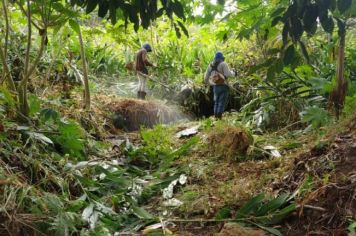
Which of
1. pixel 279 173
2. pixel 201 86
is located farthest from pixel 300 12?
pixel 201 86

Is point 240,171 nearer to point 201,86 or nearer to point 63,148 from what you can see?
point 63,148

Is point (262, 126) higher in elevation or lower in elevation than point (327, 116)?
lower

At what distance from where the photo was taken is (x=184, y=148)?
167 inches

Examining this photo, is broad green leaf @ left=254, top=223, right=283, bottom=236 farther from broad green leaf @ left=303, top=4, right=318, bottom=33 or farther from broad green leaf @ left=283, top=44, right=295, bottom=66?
broad green leaf @ left=303, top=4, right=318, bottom=33

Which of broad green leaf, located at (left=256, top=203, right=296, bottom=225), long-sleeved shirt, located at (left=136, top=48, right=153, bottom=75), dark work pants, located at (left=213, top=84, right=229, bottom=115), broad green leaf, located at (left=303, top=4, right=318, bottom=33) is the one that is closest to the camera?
broad green leaf, located at (left=303, top=4, right=318, bottom=33)

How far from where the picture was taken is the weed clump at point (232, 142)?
3.97m

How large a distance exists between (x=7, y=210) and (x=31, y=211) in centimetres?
13

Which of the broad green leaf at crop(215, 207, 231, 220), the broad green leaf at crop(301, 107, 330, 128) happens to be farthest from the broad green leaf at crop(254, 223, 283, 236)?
the broad green leaf at crop(301, 107, 330, 128)

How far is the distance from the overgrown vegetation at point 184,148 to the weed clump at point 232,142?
0.4 inches

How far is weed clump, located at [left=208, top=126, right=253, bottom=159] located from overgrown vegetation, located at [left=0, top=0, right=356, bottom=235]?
0.04 ft

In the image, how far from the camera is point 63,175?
310 centimetres

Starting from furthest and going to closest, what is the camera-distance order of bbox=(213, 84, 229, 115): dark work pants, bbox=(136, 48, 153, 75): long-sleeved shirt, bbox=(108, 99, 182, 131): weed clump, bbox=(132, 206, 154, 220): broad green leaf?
bbox=(136, 48, 153, 75): long-sleeved shirt < bbox=(213, 84, 229, 115): dark work pants < bbox=(108, 99, 182, 131): weed clump < bbox=(132, 206, 154, 220): broad green leaf

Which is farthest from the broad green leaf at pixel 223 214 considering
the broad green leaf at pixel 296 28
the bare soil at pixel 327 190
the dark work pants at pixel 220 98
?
the dark work pants at pixel 220 98

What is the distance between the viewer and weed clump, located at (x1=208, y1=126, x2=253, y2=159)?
156 inches
